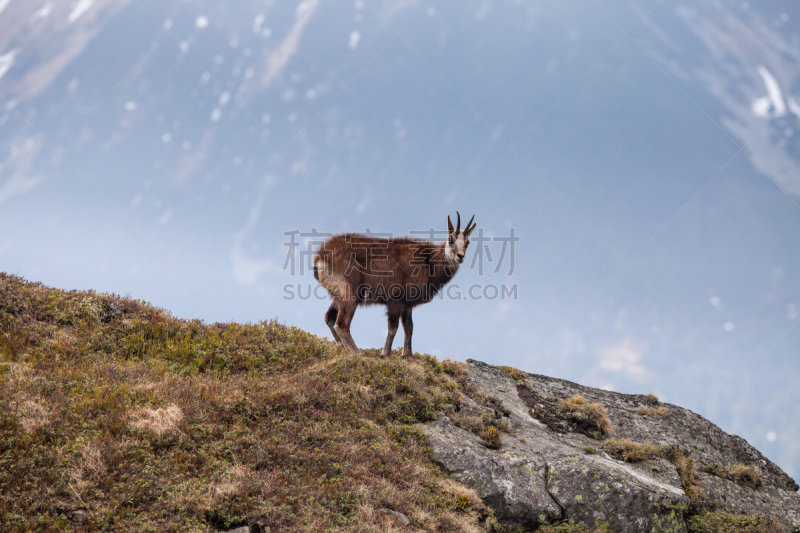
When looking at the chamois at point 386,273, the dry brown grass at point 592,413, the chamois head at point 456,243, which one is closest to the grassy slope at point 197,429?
the chamois at point 386,273

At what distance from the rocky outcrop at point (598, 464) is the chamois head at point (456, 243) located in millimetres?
3930

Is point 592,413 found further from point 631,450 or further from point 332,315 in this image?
point 332,315

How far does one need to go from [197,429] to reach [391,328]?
7.18 meters

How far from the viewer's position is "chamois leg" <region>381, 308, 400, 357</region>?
14.4 meters

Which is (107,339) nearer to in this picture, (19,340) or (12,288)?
(19,340)

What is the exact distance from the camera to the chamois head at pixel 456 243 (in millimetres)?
14305

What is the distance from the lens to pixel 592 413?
555 inches

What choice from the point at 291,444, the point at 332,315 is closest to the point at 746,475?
the point at 332,315

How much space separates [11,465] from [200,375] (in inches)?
182

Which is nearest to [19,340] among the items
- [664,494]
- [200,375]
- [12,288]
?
[12,288]

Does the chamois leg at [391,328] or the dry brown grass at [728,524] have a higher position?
the chamois leg at [391,328]

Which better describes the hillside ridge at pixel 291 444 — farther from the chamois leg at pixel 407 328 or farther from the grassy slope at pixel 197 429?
the chamois leg at pixel 407 328

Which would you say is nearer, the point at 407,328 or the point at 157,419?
the point at 157,419

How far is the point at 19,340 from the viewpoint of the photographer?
10.6m
